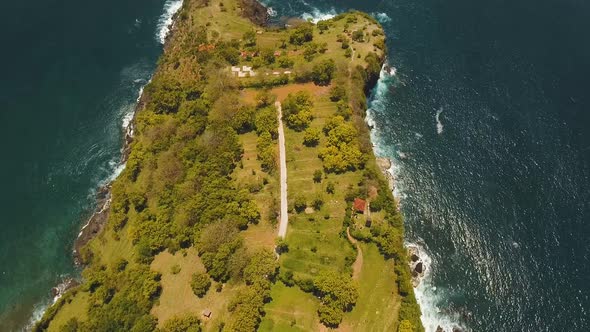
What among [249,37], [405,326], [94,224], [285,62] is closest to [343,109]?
[285,62]

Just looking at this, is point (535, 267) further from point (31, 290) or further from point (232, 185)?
point (31, 290)

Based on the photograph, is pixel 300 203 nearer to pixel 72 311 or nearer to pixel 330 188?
pixel 330 188

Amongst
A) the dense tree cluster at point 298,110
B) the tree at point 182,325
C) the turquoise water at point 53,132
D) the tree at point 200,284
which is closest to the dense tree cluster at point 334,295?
the tree at point 200,284

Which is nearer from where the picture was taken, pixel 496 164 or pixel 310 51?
pixel 496 164

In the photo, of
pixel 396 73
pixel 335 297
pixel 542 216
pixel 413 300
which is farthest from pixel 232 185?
pixel 542 216

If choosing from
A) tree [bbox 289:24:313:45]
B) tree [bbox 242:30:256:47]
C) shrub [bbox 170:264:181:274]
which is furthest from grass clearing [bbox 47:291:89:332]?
tree [bbox 289:24:313:45]

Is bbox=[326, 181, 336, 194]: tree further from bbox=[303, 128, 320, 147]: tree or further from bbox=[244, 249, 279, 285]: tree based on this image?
bbox=[244, 249, 279, 285]: tree
